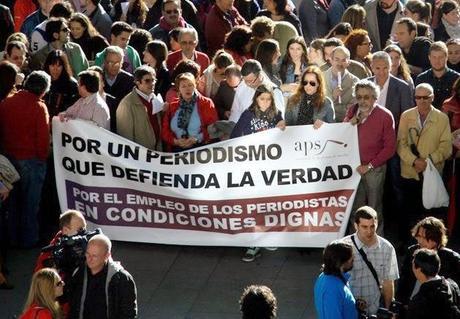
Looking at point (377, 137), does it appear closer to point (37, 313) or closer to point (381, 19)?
point (381, 19)

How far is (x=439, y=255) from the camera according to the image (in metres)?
11.2

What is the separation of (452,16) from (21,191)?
6293 millimetres

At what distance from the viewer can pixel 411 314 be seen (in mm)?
10297

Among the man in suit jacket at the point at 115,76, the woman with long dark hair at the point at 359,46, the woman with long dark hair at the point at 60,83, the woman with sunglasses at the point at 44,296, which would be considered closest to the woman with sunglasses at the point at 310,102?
the woman with long dark hair at the point at 359,46

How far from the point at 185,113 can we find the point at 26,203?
1.88 meters

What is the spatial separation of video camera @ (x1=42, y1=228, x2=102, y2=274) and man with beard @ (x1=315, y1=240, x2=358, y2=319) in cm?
194

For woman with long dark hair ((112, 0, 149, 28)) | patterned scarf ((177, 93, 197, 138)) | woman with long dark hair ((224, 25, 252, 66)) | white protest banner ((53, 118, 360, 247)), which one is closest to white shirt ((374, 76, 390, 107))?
white protest banner ((53, 118, 360, 247))

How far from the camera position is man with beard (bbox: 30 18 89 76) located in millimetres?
15859

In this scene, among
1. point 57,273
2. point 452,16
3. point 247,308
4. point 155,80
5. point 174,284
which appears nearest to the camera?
point 247,308

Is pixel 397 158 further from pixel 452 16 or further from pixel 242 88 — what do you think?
pixel 452 16

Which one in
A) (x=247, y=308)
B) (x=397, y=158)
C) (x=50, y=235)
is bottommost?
(x=50, y=235)

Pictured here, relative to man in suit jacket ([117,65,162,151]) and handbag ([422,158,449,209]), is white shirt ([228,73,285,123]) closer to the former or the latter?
man in suit jacket ([117,65,162,151])

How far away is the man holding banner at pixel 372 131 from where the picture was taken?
13500 mm

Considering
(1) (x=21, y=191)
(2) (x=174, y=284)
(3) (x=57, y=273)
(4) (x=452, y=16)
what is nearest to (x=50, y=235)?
(1) (x=21, y=191)
